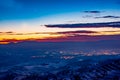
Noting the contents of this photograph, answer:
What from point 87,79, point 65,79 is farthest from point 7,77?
point 87,79

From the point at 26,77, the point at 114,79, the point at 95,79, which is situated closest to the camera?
the point at 114,79

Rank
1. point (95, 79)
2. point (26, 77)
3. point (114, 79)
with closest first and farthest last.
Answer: point (114, 79), point (95, 79), point (26, 77)

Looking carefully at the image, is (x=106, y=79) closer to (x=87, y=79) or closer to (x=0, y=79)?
(x=87, y=79)

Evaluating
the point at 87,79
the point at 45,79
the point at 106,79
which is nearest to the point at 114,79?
the point at 106,79

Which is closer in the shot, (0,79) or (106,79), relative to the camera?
(106,79)

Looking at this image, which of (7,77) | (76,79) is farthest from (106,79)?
(7,77)

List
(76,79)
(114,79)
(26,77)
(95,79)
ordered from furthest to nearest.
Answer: (26,77) < (76,79) < (95,79) < (114,79)

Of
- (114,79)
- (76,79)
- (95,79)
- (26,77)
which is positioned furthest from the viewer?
(26,77)

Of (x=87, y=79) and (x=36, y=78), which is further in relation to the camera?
(x=36, y=78)

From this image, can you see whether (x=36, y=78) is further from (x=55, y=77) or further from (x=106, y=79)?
(x=106, y=79)
